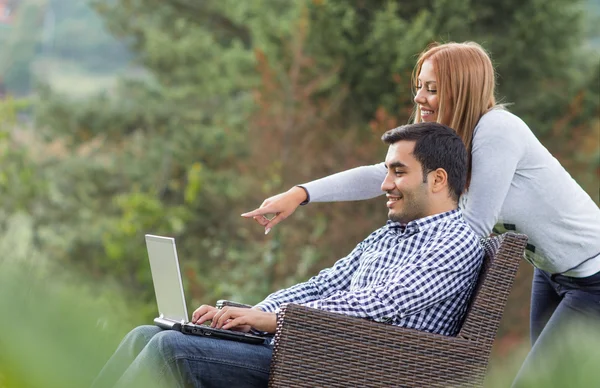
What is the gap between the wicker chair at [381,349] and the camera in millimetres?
2146

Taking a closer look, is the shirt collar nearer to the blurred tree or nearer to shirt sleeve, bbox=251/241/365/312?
shirt sleeve, bbox=251/241/365/312

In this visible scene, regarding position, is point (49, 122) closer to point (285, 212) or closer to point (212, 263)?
point (212, 263)

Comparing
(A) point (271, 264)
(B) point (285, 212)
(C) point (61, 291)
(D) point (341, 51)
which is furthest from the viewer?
(D) point (341, 51)

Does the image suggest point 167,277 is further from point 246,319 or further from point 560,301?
point 560,301

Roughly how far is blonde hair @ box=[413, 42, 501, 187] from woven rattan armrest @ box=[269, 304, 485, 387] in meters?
0.61

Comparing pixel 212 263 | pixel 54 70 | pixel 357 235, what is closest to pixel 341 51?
pixel 357 235

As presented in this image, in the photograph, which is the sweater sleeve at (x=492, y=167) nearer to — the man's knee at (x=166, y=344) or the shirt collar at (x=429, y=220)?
the shirt collar at (x=429, y=220)

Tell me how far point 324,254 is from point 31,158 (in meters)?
6.83

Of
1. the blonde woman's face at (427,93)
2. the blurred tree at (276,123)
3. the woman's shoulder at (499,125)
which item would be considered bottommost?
the blurred tree at (276,123)

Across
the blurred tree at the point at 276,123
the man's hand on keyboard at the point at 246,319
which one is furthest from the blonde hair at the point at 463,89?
the blurred tree at the point at 276,123

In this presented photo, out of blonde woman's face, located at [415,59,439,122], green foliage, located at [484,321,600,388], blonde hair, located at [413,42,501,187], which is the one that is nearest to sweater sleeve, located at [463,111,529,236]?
blonde hair, located at [413,42,501,187]

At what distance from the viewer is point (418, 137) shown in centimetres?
244

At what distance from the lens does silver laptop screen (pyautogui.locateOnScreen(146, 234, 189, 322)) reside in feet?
7.77

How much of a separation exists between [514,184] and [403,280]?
0.47 meters
